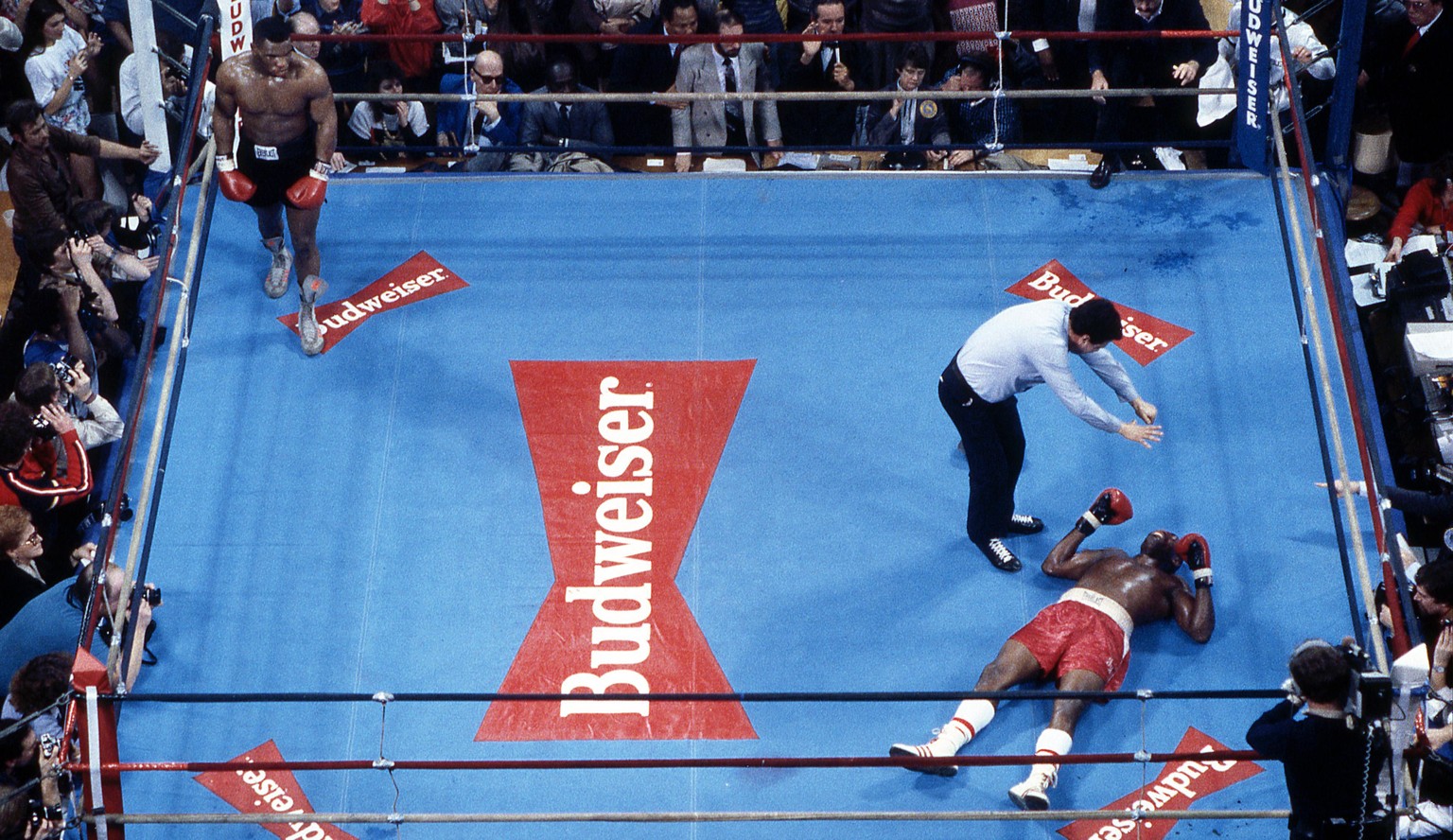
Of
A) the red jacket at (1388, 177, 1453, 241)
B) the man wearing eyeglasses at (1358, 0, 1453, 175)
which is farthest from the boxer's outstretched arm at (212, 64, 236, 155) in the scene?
the man wearing eyeglasses at (1358, 0, 1453, 175)

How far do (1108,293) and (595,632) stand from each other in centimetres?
303

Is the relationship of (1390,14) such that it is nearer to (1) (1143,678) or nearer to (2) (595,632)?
(1) (1143,678)

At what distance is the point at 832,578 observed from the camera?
6707 mm

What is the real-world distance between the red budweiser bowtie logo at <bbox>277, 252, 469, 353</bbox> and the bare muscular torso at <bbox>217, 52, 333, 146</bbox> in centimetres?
88

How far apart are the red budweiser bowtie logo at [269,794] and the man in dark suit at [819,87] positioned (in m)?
4.68

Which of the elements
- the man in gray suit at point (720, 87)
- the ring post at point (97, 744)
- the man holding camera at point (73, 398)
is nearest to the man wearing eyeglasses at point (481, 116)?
the man in gray suit at point (720, 87)

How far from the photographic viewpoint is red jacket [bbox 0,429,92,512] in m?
6.48

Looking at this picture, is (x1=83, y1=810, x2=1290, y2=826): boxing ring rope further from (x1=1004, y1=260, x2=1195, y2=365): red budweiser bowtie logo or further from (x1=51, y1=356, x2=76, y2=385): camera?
(x1=1004, y1=260, x2=1195, y2=365): red budweiser bowtie logo

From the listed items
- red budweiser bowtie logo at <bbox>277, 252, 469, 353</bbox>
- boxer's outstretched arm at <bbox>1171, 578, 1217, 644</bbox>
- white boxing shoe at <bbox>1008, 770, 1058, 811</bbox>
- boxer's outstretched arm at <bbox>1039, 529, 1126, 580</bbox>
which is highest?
red budweiser bowtie logo at <bbox>277, 252, 469, 353</bbox>

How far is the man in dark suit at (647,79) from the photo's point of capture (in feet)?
29.7

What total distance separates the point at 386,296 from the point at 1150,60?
4.31m

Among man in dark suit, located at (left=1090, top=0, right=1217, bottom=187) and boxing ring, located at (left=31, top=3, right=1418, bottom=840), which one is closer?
boxing ring, located at (left=31, top=3, right=1418, bottom=840)

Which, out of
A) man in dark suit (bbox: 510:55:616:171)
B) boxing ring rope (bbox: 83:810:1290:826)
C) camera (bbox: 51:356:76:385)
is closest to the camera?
boxing ring rope (bbox: 83:810:1290:826)

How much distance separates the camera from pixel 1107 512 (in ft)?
21.3
